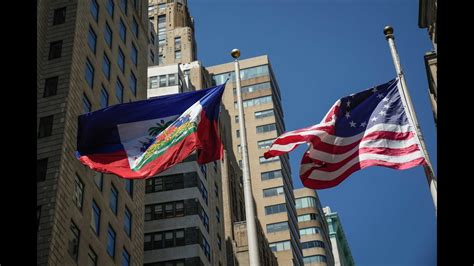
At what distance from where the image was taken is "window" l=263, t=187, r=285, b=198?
13875 centimetres

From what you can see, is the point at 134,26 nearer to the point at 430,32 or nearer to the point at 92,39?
the point at 92,39

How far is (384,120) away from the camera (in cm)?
2270

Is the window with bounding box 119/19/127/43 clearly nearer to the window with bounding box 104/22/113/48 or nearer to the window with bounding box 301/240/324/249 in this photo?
the window with bounding box 104/22/113/48

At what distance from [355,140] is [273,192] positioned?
384ft

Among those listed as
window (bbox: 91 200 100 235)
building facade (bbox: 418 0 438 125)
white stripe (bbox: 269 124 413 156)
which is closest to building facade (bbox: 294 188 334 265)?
window (bbox: 91 200 100 235)

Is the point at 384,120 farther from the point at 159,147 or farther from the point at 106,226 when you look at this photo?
the point at 106,226

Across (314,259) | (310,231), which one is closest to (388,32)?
(314,259)

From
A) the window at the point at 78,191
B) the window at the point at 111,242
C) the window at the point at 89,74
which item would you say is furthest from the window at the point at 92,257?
the window at the point at 89,74

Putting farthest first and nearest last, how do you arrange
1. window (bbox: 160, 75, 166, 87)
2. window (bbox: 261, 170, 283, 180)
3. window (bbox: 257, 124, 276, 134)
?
window (bbox: 257, 124, 276, 134) < window (bbox: 261, 170, 283, 180) < window (bbox: 160, 75, 166, 87)

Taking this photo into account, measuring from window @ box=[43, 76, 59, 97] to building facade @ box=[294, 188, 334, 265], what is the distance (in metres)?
111

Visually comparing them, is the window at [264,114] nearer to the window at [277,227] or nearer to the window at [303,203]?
the window at [303,203]

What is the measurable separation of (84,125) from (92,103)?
32930 mm

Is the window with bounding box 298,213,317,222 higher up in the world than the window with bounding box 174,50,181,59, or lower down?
lower down
